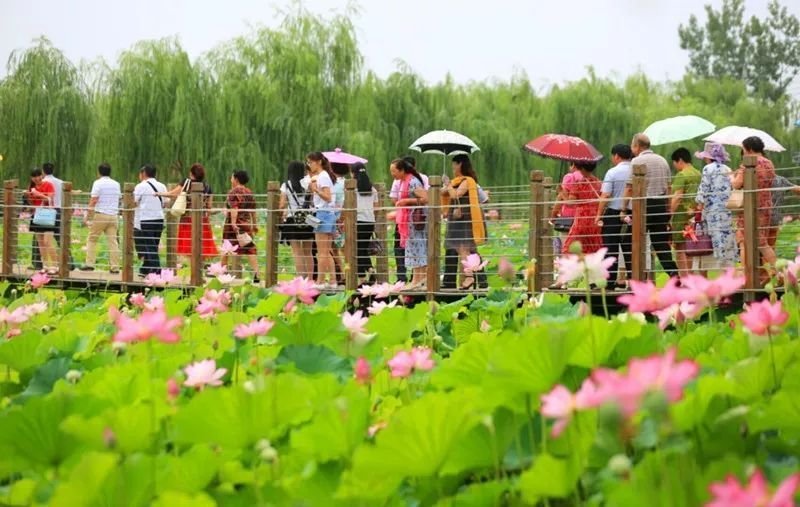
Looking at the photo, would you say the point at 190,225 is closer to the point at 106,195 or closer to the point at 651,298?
the point at 106,195

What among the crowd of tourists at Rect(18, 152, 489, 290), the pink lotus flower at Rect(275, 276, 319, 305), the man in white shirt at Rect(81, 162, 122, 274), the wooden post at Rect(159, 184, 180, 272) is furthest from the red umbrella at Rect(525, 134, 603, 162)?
the pink lotus flower at Rect(275, 276, 319, 305)

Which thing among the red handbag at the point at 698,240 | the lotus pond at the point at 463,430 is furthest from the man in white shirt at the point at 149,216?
the lotus pond at the point at 463,430

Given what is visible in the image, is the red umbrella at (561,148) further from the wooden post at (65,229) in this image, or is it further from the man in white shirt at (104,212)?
the wooden post at (65,229)

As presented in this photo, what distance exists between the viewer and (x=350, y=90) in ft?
62.3

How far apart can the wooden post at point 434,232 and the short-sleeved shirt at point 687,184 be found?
148cm

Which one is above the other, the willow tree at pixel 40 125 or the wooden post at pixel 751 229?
the willow tree at pixel 40 125

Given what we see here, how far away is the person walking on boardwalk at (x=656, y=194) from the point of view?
7.24m

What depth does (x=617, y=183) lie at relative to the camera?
740cm

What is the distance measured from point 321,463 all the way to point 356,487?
0.15 m

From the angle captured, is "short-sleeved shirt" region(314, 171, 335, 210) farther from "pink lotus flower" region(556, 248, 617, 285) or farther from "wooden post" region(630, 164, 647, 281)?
"pink lotus flower" region(556, 248, 617, 285)

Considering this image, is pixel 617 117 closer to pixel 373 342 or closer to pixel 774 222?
pixel 774 222

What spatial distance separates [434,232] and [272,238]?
1563 millimetres

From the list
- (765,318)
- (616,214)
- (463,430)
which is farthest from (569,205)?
(463,430)

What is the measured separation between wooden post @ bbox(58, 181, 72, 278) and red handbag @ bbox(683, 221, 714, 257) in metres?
5.42
